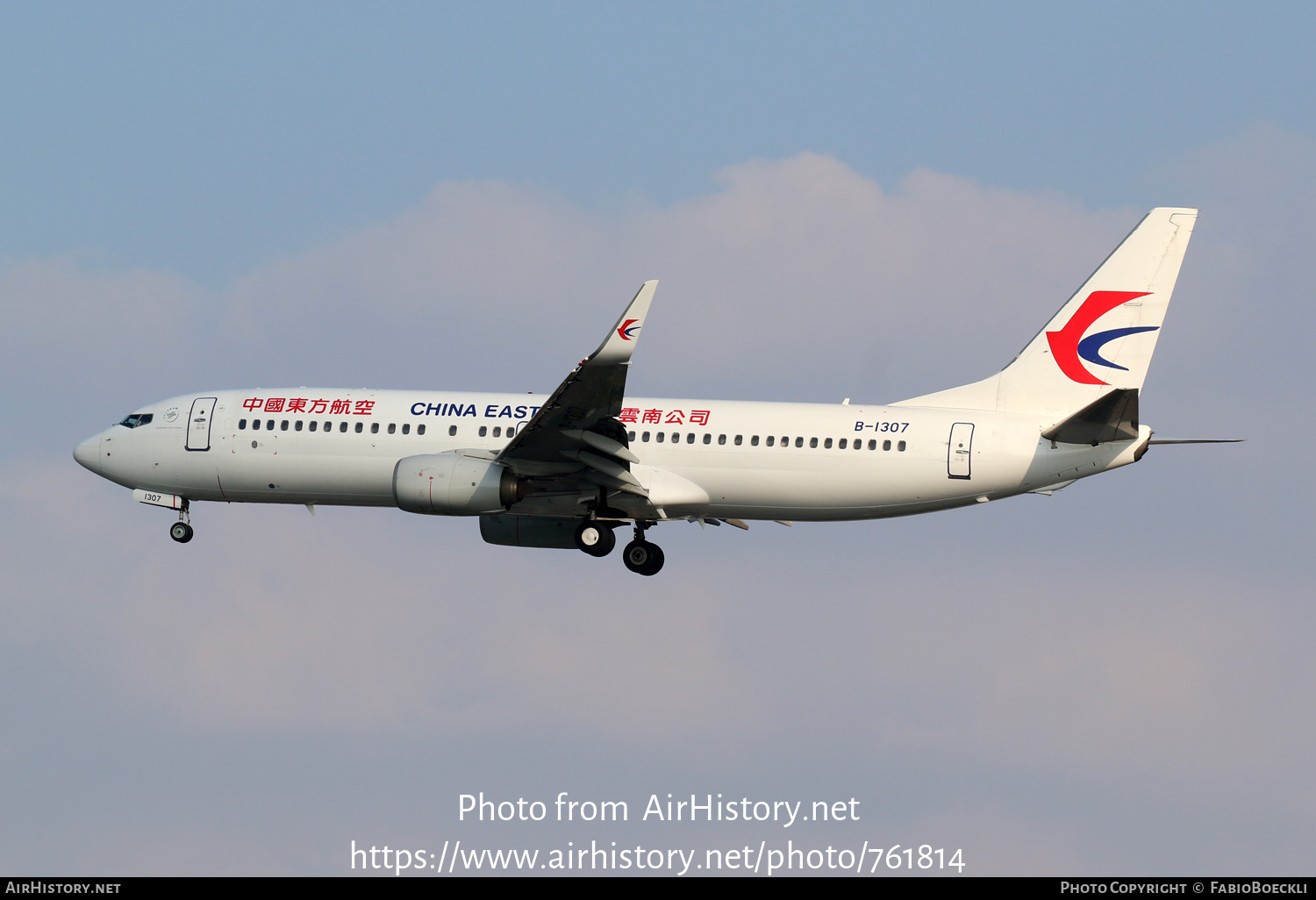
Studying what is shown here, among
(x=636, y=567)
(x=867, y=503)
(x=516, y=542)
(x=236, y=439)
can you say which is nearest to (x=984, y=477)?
(x=867, y=503)

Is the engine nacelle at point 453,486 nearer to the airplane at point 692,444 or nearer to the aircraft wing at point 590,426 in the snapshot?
the airplane at point 692,444

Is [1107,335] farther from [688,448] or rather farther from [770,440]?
[688,448]

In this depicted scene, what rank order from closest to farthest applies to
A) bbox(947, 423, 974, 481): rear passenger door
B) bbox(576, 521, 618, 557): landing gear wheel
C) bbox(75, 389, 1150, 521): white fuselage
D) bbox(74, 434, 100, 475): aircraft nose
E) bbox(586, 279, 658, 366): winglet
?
1. bbox(586, 279, 658, 366): winglet
2. bbox(947, 423, 974, 481): rear passenger door
3. bbox(75, 389, 1150, 521): white fuselage
4. bbox(576, 521, 618, 557): landing gear wheel
5. bbox(74, 434, 100, 475): aircraft nose

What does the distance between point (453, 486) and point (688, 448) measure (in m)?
6.75

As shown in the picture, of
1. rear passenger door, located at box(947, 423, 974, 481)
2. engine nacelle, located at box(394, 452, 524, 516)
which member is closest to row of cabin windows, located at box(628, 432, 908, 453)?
rear passenger door, located at box(947, 423, 974, 481)

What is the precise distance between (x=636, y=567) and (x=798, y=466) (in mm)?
6384

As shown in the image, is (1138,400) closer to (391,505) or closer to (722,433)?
(722,433)

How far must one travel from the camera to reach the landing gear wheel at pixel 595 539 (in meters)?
50.0

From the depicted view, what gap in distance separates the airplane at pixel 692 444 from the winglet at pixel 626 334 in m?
0.76

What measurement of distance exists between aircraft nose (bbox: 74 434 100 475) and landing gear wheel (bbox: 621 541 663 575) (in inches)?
671

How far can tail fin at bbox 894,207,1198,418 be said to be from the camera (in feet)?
160

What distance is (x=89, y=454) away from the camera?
54.6m

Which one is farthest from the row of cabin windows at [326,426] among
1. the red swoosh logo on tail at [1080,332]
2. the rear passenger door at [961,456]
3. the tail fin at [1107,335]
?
the red swoosh logo on tail at [1080,332]

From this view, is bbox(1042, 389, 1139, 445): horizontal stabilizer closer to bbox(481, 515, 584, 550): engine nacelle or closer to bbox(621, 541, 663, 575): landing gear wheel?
bbox(621, 541, 663, 575): landing gear wheel
